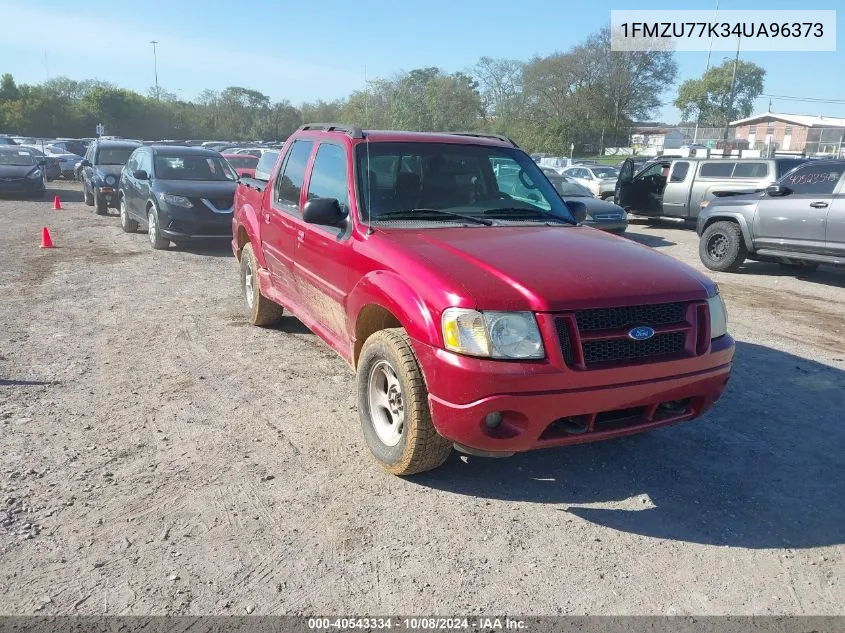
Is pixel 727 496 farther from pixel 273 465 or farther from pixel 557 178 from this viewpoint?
pixel 557 178

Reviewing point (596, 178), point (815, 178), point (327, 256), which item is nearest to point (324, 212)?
point (327, 256)

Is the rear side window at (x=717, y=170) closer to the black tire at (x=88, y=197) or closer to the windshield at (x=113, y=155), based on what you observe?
the windshield at (x=113, y=155)

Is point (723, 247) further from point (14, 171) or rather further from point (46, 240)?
point (14, 171)

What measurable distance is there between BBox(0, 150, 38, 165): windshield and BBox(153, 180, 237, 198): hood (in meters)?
11.3

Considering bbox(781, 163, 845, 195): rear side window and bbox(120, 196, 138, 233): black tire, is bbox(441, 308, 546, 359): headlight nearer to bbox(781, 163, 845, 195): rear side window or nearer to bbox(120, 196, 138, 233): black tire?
bbox(781, 163, 845, 195): rear side window

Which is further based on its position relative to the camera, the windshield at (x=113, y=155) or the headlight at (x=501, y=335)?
the windshield at (x=113, y=155)

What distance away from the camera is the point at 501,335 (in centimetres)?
311

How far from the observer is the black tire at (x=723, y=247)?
34.0ft

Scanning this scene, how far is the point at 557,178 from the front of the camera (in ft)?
58.6

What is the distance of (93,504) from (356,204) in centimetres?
228

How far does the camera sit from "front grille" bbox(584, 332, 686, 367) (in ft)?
Answer: 10.4

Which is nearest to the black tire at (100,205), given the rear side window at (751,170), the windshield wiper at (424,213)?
the windshield wiper at (424,213)

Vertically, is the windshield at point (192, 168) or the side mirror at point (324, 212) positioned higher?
the windshield at point (192, 168)

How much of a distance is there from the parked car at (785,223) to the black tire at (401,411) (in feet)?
26.0
